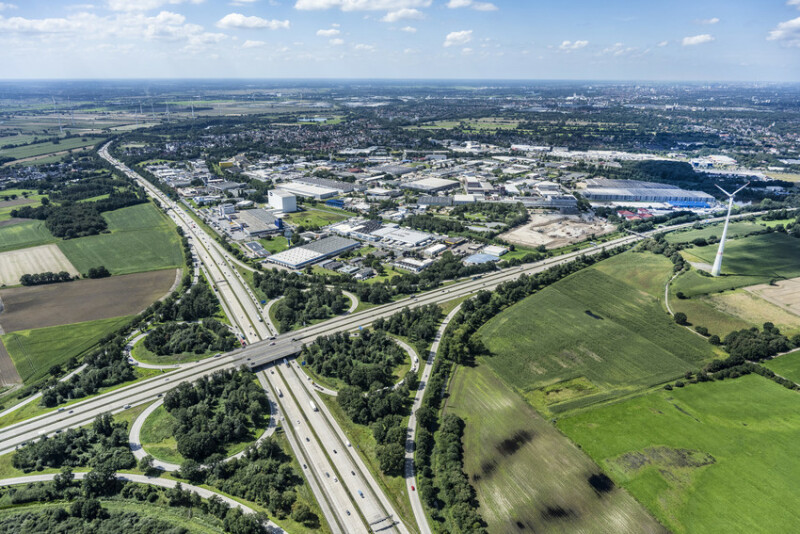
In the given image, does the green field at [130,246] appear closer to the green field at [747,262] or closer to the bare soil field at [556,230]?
the bare soil field at [556,230]

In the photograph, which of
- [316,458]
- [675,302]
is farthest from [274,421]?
[675,302]

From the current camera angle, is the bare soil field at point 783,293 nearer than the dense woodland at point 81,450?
No

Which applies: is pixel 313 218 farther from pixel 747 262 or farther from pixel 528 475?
pixel 747 262

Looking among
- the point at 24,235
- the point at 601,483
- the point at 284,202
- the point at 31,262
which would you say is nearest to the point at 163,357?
the point at 31,262

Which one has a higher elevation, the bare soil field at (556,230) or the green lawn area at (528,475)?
the bare soil field at (556,230)

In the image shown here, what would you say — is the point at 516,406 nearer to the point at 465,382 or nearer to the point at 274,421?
the point at 465,382

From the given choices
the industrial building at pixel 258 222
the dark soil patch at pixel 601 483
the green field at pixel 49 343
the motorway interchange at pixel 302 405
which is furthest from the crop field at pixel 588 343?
the industrial building at pixel 258 222

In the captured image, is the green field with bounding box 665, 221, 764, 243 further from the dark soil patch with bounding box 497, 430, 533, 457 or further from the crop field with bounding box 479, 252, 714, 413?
the dark soil patch with bounding box 497, 430, 533, 457
